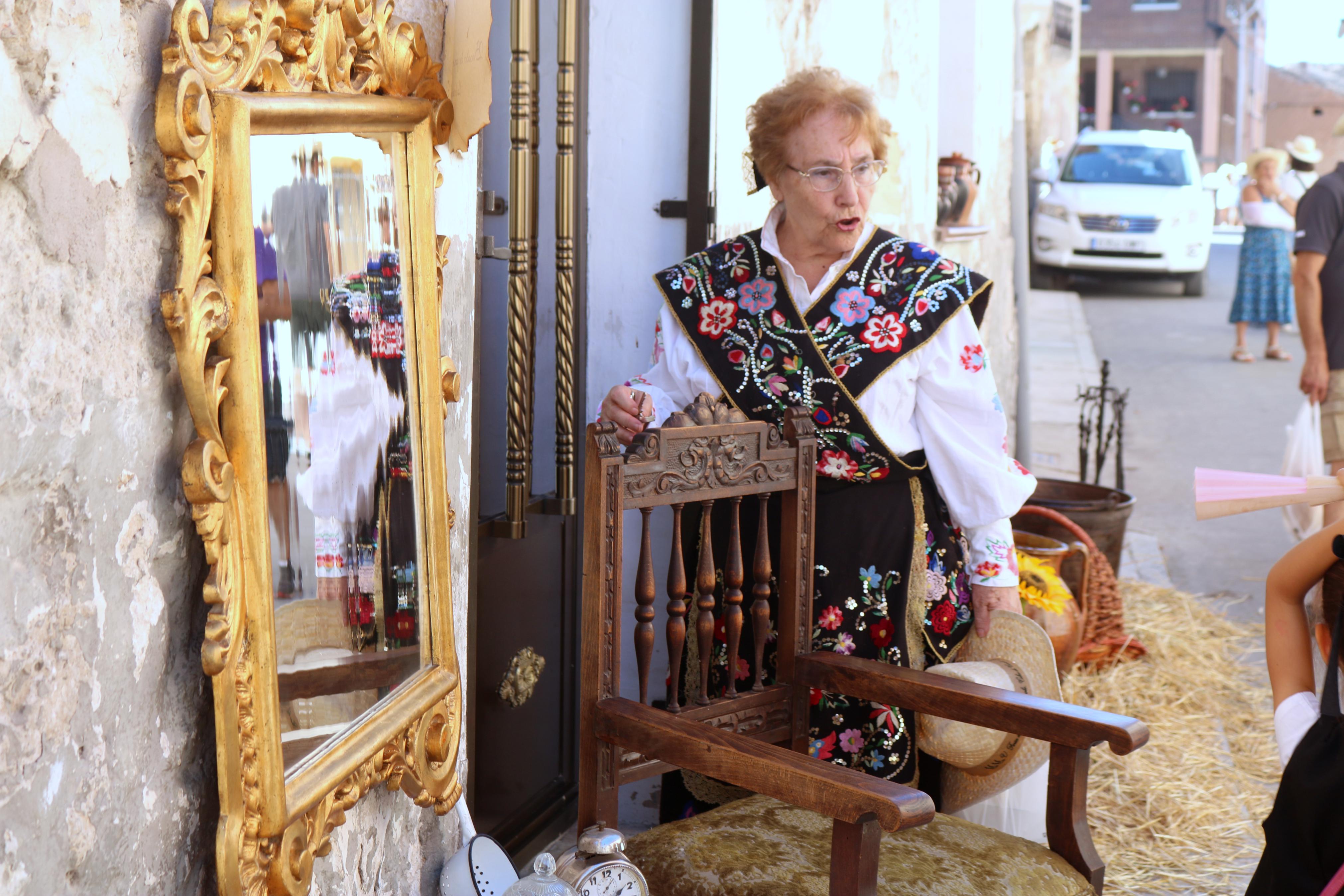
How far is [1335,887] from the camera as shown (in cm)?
165

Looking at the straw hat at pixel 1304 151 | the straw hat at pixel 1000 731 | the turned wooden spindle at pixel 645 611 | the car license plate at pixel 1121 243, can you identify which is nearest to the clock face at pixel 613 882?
the turned wooden spindle at pixel 645 611

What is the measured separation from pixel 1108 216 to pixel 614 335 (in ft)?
42.6

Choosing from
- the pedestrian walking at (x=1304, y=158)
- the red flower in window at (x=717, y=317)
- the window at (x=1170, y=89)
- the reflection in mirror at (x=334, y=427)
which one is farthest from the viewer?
the window at (x=1170, y=89)

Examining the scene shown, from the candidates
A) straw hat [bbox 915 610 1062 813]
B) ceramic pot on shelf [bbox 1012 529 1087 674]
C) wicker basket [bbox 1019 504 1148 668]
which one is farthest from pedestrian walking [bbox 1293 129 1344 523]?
straw hat [bbox 915 610 1062 813]

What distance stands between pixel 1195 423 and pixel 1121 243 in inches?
263

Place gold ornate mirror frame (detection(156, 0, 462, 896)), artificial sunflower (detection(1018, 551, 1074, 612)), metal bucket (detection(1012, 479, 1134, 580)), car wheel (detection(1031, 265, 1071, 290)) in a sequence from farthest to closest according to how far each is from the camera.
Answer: car wheel (detection(1031, 265, 1071, 290))
metal bucket (detection(1012, 479, 1134, 580))
artificial sunflower (detection(1018, 551, 1074, 612))
gold ornate mirror frame (detection(156, 0, 462, 896))

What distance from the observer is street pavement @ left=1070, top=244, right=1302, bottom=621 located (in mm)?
6145

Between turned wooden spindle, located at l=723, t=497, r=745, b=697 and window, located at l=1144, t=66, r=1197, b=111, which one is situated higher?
window, located at l=1144, t=66, r=1197, b=111

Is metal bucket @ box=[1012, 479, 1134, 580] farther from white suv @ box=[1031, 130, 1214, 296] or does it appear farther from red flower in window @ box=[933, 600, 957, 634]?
white suv @ box=[1031, 130, 1214, 296]

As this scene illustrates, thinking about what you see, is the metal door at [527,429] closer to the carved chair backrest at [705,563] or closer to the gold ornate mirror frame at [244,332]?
the carved chair backrest at [705,563]

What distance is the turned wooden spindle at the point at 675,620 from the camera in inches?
84.2

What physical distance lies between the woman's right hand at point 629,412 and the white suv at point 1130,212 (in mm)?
13551

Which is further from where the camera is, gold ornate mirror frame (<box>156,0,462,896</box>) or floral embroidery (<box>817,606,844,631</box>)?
floral embroidery (<box>817,606,844,631</box>)

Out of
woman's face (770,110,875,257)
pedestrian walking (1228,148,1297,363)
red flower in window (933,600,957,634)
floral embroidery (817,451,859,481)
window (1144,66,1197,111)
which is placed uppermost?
window (1144,66,1197,111)
